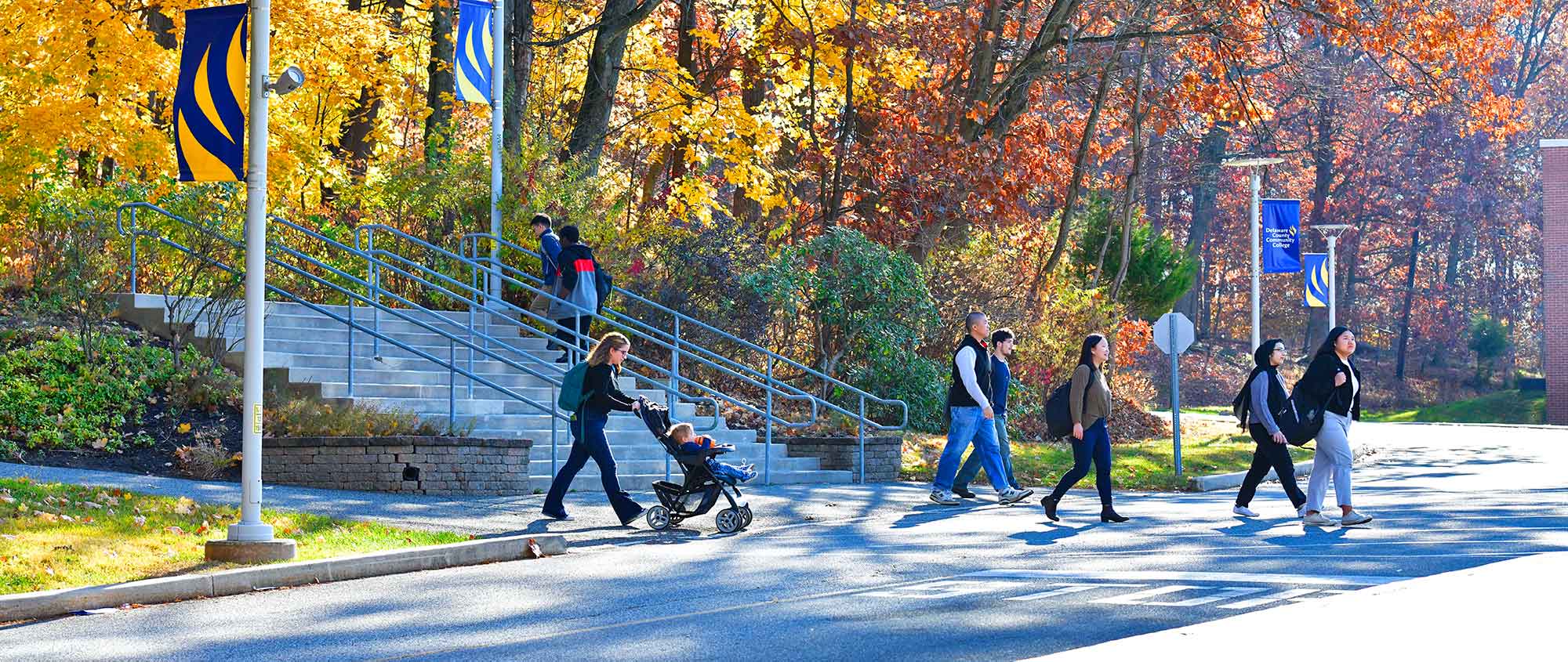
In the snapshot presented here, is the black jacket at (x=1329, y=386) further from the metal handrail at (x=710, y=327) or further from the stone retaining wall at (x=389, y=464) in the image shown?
the stone retaining wall at (x=389, y=464)

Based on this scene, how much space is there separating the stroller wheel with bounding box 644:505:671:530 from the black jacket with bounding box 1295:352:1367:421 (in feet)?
18.2

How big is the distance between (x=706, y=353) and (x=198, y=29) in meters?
9.50

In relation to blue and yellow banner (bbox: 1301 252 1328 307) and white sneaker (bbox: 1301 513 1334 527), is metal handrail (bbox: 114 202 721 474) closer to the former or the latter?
white sneaker (bbox: 1301 513 1334 527)

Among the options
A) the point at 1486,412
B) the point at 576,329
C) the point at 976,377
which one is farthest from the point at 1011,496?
the point at 1486,412

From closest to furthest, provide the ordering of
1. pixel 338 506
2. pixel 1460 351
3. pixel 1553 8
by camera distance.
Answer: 1. pixel 338 506
2. pixel 1553 8
3. pixel 1460 351

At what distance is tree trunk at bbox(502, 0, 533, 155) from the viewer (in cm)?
2577

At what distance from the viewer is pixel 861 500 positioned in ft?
57.4

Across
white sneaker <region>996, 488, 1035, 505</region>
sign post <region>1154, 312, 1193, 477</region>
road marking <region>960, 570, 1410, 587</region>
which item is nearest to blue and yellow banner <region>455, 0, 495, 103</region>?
white sneaker <region>996, 488, 1035, 505</region>

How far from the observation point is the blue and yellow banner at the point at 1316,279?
3762cm

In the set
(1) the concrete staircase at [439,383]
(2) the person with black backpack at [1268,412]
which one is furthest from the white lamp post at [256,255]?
(2) the person with black backpack at [1268,412]

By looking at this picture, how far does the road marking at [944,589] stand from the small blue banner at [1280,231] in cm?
2348

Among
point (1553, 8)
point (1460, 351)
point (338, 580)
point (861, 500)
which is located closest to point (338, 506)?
point (338, 580)

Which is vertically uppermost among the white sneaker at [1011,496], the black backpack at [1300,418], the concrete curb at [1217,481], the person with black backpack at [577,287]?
the person with black backpack at [577,287]

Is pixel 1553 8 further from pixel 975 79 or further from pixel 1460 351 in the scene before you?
pixel 975 79
